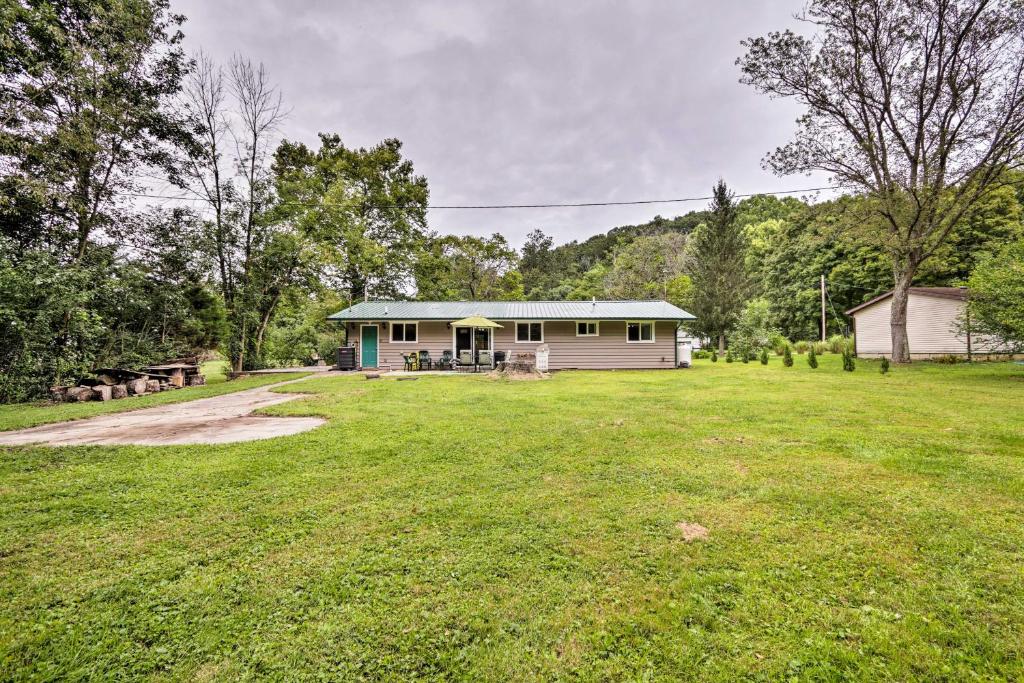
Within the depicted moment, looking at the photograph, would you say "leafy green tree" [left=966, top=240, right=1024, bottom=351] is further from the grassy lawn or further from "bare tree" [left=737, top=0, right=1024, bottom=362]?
the grassy lawn

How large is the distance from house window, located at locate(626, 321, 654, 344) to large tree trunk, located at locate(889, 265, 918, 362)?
8.79 metres

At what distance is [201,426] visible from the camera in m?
5.55

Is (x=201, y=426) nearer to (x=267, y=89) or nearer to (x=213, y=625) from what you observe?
(x=213, y=625)

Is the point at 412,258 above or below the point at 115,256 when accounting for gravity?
above

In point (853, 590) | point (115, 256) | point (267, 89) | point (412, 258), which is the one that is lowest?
point (853, 590)

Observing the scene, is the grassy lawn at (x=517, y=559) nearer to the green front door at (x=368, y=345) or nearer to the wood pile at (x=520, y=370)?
the wood pile at (x=520, y=370)

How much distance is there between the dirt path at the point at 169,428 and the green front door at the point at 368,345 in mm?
8876

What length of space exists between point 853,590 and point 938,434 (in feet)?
15.0

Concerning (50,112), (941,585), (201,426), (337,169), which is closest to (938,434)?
(941,585)

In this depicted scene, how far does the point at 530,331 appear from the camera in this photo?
1634 cm

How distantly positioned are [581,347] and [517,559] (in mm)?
14410

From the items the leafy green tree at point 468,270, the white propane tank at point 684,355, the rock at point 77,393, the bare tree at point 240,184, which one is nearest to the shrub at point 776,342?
the white propane tank at point 684,355

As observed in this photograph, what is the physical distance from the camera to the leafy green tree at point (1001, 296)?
30.2 ft

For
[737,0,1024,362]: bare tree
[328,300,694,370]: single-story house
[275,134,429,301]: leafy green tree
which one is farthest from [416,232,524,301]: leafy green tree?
[737,0,1024,362]: bare tree
